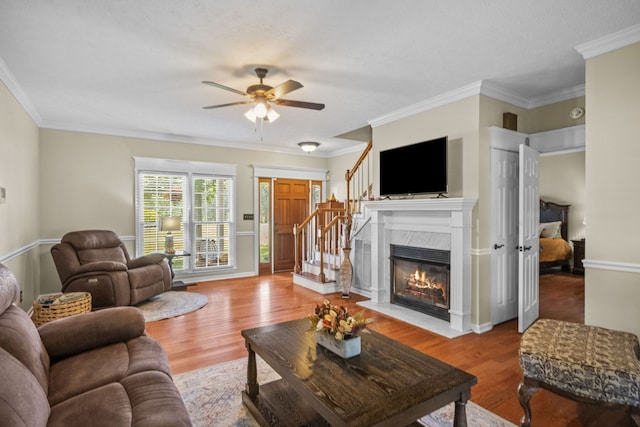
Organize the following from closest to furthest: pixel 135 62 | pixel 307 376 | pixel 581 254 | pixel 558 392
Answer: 1. pixel 307 376
2. pixel 558 392
3. pixel 135 62
4. pixel 581 254

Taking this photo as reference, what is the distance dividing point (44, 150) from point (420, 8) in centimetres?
550

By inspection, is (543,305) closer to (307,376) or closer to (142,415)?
(307,376)

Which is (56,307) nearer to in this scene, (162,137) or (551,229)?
(162,137)

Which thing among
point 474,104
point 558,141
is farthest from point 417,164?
point 558,141

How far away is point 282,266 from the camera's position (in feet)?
24.0

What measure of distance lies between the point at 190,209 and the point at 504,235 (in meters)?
4.99

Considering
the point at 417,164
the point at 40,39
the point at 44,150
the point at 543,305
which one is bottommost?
the point at 543,305

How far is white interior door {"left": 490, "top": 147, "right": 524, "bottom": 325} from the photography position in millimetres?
3814

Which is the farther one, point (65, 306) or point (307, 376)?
point (65, 306)

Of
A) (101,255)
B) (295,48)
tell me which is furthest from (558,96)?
(101,255)

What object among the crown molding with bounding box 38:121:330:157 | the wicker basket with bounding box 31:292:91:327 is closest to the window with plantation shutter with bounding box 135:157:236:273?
the crown molding with bounding box 38:121:330:157

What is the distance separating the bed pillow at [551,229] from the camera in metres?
7.25

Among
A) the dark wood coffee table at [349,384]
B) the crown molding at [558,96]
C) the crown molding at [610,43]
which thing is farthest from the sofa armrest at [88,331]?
the crown molding at [558,96]

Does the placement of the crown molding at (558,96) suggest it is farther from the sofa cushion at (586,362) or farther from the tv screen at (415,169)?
the sofa cushion at (586,362)
